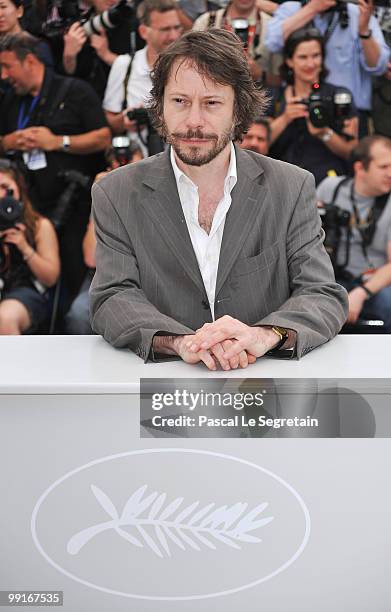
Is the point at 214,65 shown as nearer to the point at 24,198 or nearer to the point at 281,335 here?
the point at 281,335

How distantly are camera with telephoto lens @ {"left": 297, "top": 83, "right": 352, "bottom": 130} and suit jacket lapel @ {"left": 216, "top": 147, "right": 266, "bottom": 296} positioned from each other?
200 cm

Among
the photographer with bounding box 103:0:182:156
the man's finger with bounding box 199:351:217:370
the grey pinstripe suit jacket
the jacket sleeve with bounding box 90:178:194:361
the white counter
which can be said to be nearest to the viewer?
the white counter

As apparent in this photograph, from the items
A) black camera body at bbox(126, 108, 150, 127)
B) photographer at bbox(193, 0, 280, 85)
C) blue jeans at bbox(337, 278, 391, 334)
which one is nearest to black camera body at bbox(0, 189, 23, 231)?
black camera body at bbox(126, 108, 150, 127)

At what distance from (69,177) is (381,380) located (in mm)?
2739

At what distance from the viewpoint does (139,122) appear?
3.97 m

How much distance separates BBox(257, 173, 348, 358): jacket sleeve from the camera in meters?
1.76

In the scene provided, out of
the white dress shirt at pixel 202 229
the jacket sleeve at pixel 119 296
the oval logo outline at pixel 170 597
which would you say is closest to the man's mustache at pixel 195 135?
the white dress shirt at pixel 202 229

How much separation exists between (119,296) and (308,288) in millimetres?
387

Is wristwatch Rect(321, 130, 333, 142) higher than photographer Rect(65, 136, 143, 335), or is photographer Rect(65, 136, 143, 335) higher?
wristwatch Rect(321, 130, 333, 142)

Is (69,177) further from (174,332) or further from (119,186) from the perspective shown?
(174,332)

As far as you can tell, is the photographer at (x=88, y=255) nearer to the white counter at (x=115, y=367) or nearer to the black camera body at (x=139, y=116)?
the black camera body at (x=139, y=116)

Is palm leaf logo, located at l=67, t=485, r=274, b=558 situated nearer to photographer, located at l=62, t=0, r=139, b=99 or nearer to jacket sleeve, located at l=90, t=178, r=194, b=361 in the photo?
jacket sleeve, located at l=90, t=178, r=194, b=361

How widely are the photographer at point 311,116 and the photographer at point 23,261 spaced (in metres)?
1.06

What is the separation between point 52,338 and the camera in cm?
188
